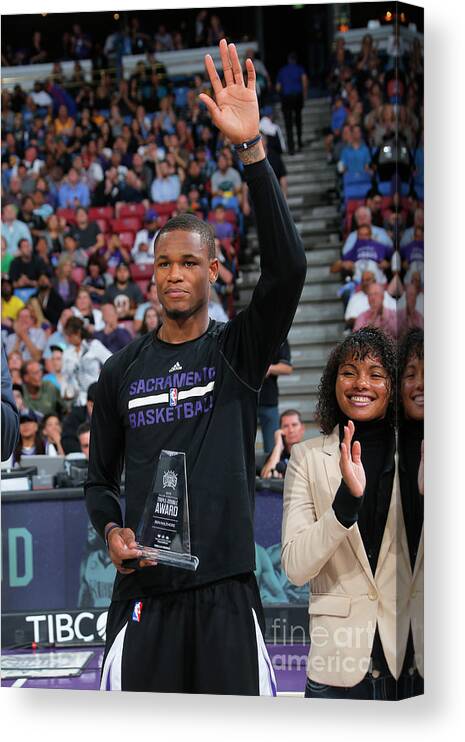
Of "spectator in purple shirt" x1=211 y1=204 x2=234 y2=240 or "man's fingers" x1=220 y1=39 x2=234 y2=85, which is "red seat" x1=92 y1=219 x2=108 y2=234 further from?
"man's fingers" x1=220 y1=39 x2=234 y2=85

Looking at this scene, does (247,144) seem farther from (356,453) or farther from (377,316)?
(356,453)

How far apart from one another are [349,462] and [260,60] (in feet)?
5.25

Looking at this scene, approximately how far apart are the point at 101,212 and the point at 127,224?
131 millimetres

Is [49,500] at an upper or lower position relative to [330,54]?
lower

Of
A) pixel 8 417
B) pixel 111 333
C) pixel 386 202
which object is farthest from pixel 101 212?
pixel 386 202

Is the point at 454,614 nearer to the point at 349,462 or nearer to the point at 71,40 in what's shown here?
the point at 349,462

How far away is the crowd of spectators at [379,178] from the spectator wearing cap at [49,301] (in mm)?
1113

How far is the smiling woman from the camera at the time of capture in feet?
13.4

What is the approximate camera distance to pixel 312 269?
4508 mm

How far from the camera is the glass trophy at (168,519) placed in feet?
13.0

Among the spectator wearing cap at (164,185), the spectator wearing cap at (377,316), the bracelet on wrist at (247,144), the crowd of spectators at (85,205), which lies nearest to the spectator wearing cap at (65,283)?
the crowd of spectators at (85,205)

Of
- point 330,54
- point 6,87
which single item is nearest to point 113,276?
point 6,87

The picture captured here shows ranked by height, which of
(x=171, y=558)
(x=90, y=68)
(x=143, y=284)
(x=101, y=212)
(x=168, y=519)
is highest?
(x=90, y=68)

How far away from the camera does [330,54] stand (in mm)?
4543
